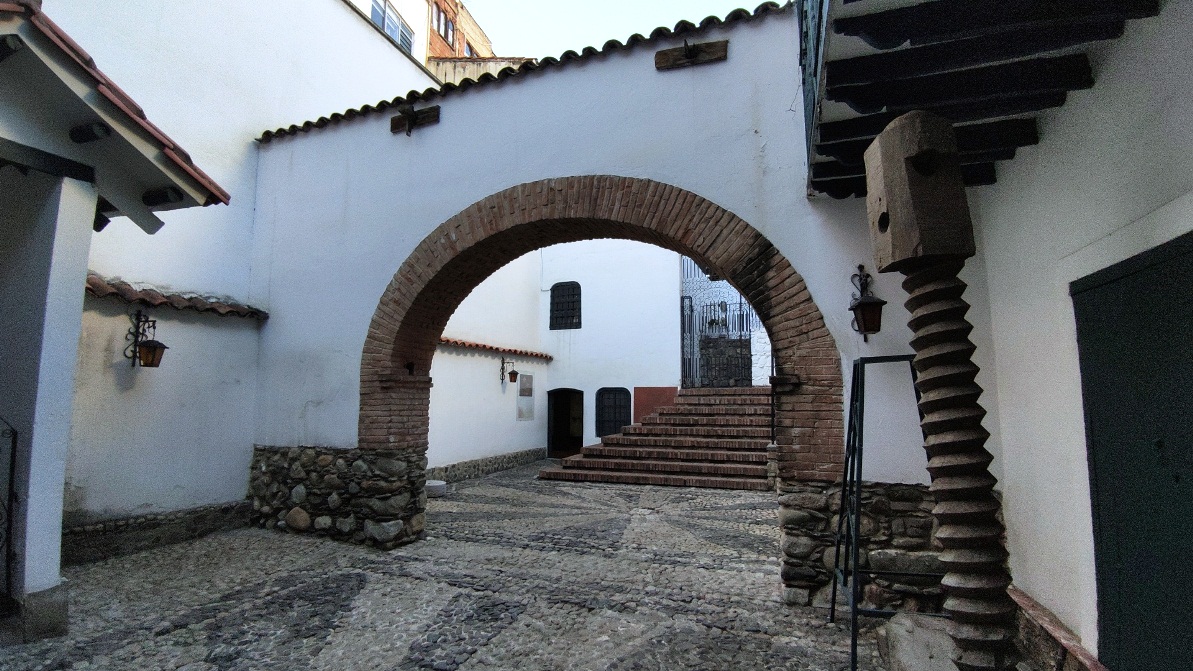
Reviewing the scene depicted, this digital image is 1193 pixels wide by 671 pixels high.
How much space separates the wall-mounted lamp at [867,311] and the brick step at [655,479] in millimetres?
5484

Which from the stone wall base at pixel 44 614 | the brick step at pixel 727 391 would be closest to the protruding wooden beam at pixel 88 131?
the stone wall base at pixel 44 614

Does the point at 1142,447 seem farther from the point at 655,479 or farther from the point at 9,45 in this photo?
the point at 655,479

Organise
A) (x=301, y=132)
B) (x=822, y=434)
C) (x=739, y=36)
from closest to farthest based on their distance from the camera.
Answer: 1. (x=822, y=434)
2. (x=739, y=36)
3. (x=301, y=132)

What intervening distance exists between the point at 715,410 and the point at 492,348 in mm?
4427

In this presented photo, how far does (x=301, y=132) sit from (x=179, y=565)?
14.3 feet

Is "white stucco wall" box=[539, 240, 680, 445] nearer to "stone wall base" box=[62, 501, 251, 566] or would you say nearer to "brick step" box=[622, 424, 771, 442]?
"brick step" box=[622, 424, 771, 442]

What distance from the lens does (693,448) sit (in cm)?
983

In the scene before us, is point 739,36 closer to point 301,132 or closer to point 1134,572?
point 1134,572

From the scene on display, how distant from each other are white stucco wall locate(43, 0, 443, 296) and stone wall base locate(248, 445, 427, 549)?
1.95 metres

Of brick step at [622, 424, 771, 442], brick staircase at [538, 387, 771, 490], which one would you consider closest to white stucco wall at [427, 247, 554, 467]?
brick staircase at [538, 387, 771, 490]

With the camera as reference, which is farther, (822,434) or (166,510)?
(166,510)

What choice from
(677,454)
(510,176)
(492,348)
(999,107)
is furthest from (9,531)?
(492,348)

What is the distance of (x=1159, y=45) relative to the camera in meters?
1.88

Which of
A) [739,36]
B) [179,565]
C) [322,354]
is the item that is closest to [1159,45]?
[739,36]
